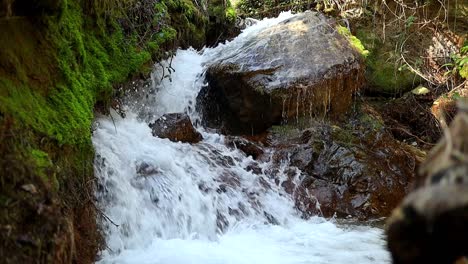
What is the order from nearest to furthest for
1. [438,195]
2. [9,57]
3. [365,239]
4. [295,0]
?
[438,195] < [9,57] < [365,239] < [295,0]

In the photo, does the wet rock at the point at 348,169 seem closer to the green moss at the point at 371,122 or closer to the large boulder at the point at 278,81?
the green moss at the point at 371,122

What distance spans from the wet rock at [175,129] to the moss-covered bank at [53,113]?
105 centimetres

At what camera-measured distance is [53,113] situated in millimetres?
3396

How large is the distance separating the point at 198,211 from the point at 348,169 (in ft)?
8.20

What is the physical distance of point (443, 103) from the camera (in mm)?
8312

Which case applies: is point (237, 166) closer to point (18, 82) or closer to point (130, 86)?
point (130, 86)

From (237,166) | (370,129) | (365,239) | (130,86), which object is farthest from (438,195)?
(370,129)

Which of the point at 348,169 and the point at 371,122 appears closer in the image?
the point at 348,169

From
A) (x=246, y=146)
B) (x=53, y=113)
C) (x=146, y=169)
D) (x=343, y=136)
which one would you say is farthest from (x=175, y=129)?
(x=53, y=113)

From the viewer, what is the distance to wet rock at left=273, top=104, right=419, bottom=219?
232 inches

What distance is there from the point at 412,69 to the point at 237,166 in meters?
4.95

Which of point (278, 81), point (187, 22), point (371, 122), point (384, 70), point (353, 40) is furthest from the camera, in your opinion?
point (384, 70)

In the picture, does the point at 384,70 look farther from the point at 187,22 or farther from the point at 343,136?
the point at 187,22

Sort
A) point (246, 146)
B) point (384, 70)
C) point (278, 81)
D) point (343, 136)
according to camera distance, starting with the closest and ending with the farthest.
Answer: point (246, 146)
point (343, 136)
point (278, 81)
point (384, 70)
